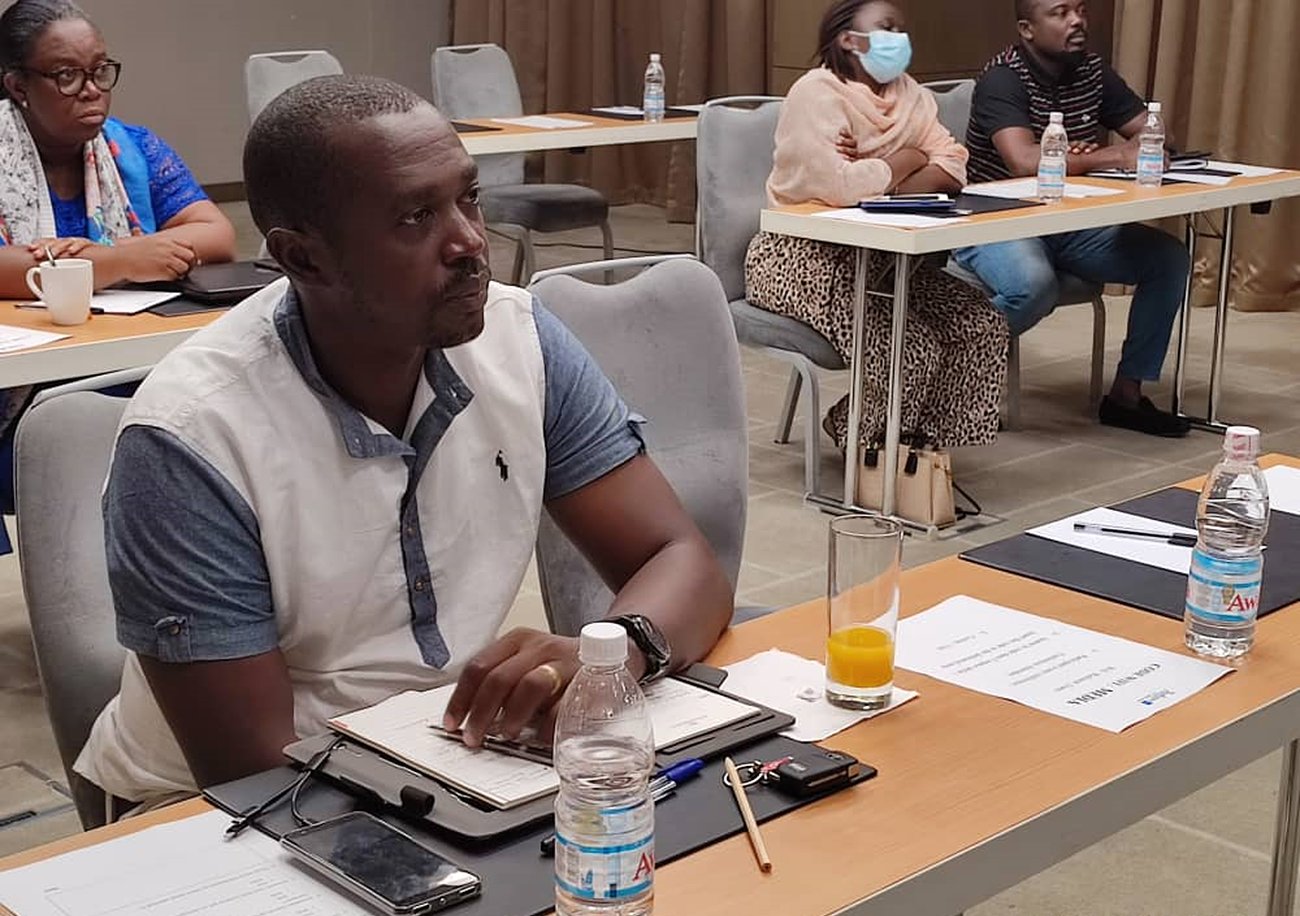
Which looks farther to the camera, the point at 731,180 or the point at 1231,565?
the point at 731,180

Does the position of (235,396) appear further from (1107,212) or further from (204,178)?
(204,178)

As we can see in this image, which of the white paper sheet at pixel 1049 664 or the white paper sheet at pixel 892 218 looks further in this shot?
the white paper sheet at pixel 892 218

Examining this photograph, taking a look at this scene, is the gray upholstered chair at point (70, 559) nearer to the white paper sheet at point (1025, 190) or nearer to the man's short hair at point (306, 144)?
Result: the man's short hair at point (306, 144)

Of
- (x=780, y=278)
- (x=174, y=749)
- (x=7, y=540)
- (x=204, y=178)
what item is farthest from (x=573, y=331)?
(x=204, y=178)

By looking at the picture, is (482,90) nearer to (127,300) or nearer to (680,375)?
(127,300)

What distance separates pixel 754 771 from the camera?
4.50 ft

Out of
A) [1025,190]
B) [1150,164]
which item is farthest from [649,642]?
[1150,164]

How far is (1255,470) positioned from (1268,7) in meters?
4.90

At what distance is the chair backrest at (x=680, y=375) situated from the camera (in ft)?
7.38

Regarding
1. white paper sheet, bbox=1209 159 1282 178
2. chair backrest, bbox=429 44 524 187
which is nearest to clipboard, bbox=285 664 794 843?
white paper sheet, bbox=1209 159 1282 178

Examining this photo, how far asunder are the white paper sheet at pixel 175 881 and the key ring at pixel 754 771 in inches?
12.9

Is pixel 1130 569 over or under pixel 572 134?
under

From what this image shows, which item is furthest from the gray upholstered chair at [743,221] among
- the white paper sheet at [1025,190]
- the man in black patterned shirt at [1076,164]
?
the man in black patterned shirt at [1076,164]

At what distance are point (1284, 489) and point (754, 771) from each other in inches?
42.2
